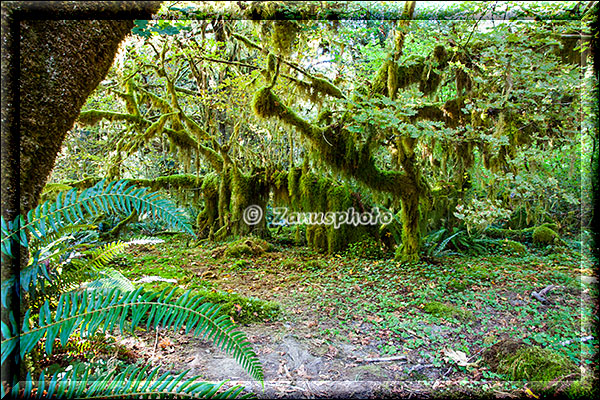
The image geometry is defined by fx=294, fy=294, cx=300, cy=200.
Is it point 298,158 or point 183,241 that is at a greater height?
point 298,158

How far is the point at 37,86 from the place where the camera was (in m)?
1.33

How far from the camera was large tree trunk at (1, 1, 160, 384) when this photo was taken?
4.24 feet

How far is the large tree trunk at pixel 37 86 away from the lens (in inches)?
50.9

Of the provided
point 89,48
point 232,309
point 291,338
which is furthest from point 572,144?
point 89,48

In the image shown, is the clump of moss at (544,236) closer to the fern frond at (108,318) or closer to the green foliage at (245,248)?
the green foliage at (245,248)

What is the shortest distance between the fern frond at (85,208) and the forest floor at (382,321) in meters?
1.12

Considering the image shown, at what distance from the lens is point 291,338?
2611 mm

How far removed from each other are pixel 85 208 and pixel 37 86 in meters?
0.60

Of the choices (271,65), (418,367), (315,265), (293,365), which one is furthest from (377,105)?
(293,365)

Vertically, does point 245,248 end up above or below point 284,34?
below

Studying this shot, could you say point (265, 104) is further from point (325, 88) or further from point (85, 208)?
point (85, 208)

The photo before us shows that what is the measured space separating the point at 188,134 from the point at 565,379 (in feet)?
20.3

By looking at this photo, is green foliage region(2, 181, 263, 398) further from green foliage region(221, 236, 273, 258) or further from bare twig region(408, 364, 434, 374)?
green foliage region(221, 236, 273, 258)

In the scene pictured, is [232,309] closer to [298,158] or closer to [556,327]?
[556,327]
